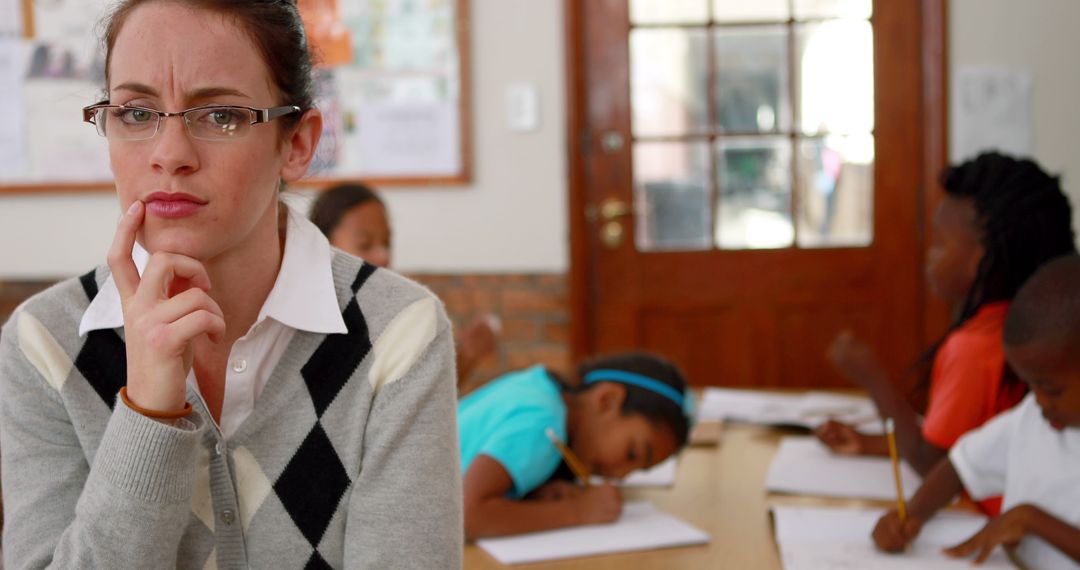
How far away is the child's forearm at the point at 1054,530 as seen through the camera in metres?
1.28

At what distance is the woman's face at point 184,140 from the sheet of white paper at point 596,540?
0.57 meters

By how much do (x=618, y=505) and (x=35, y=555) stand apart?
76cm

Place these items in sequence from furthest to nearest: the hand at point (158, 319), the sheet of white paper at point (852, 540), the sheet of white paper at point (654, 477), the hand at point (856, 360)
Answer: the hand at point (856, 360)
the sheet of white paper at point (654, 477)
the sheet of white paper at point (852, 540)
the hand at point (158, 319)

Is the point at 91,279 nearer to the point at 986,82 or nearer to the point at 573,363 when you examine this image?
the point at 573,363

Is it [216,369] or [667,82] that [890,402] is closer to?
[216,369]

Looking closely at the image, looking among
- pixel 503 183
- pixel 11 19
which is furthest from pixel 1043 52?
pixel 11 19

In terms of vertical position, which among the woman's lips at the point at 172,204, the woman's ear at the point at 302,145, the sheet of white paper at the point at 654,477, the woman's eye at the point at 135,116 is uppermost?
the woman's eye at the point at 135,116

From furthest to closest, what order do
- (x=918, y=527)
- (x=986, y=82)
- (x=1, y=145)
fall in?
(x=1, y=145) → (x=986, y=82) → (x=918, y=527)

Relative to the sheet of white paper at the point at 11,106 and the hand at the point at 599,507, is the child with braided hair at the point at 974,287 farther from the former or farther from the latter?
the sheet of white paper at the point at 11,106

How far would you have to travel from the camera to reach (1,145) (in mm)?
3678

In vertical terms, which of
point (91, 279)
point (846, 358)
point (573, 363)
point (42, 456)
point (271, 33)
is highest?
point (271, 33)

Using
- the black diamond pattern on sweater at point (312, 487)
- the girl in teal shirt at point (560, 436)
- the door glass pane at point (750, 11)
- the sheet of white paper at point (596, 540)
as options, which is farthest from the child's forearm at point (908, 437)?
the door glass pane at point (750, 11)

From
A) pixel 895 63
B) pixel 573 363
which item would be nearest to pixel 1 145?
pixel 573 363

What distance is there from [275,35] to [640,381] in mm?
1037
